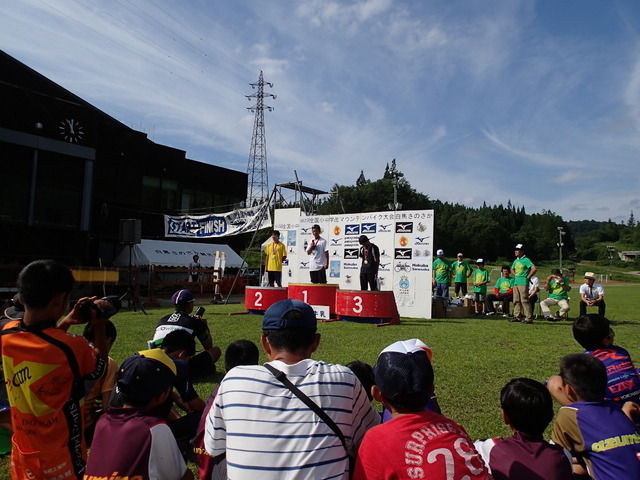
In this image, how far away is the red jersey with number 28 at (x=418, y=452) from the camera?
1.77 meters

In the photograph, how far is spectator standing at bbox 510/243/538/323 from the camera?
1234 cm

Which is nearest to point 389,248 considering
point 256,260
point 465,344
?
point 465,344

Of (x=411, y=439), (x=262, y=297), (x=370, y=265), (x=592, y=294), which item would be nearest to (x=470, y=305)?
(x=592, y=294)

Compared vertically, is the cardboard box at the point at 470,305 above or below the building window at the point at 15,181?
below

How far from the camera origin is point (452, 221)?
299 feet

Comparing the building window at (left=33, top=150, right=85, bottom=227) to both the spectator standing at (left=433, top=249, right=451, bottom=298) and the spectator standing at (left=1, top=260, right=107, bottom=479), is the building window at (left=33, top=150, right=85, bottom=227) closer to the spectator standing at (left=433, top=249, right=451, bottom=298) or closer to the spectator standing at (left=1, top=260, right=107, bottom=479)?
the spectator standing at (left=433, top=249, right=451, bottom=298)

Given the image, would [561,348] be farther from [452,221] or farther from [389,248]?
[452,221]

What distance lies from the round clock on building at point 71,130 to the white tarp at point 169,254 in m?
5.41

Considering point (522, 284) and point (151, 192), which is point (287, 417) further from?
point (151, 192)

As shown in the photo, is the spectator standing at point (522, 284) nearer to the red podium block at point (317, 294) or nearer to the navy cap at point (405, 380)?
the red podium block at point (317, 294)

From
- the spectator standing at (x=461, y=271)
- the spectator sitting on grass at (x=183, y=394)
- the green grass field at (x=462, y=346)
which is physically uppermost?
the spectator standing at (x=461, y=271)

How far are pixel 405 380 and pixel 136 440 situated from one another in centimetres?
134

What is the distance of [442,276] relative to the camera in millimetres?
15117

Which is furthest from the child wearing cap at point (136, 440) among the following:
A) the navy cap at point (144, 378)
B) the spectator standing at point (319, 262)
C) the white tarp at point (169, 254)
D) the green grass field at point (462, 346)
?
the white tarp at point (169, 254)
